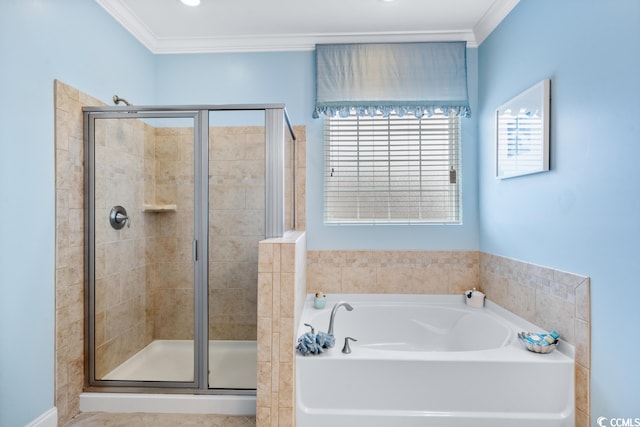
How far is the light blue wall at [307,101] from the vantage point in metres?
2.59

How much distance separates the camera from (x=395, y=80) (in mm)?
2525

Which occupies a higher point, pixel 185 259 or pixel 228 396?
pixel 185 259

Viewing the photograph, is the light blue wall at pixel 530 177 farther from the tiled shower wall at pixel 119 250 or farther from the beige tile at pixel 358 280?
the beige tile at pixel 358 280

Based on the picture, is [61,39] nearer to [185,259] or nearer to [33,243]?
[33,243]

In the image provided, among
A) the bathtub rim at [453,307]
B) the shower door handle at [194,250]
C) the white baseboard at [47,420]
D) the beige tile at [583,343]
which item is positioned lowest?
the white baseboard at [47,420]

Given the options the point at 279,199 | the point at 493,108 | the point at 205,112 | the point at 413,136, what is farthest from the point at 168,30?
the point at 493,108

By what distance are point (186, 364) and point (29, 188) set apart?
125 cm

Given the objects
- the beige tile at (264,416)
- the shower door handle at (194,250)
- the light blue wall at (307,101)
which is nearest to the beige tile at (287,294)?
the beige tile at (264,416)

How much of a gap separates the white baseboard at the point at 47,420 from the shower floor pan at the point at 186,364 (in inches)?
10.9

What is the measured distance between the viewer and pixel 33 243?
1.60 meters

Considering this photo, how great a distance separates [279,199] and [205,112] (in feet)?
2.20

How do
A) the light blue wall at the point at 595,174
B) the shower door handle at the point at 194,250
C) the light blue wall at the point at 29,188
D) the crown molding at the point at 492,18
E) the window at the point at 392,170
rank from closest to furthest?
the light blue wall at the point at 595,174, the light blue wall at the point at 29,188, the shower door handle at the point at 194,250, the crown molding at the point at 492,18, the window at the point at 392,170

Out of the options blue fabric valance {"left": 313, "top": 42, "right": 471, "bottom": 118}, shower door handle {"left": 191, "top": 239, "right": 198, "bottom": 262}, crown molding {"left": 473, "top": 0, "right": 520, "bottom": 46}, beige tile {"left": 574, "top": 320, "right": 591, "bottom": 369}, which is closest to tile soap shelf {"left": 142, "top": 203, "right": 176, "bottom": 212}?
shower door handle {"left": 191, "top": 239, "right": 198, "bottom": 262}

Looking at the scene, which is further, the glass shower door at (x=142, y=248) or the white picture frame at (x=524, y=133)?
the glass shower door at (x=142, y=248)
